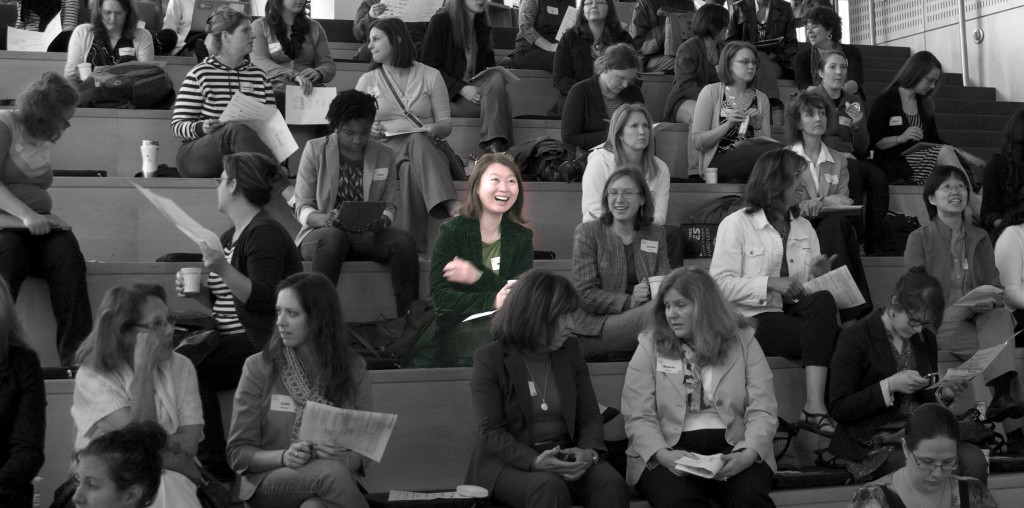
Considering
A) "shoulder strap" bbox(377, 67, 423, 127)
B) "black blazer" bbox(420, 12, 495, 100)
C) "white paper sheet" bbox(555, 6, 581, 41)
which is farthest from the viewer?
"white paper sheet" bbox(555, 6, 581, 41)

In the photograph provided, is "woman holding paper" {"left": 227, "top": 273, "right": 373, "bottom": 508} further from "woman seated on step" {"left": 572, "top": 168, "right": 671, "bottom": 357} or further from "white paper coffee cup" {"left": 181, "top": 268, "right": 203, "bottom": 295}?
"woman seated on step" {"left": 572, "top": 168, "right": 671, "bottom": 357}

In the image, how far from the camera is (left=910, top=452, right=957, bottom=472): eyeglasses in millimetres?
3727

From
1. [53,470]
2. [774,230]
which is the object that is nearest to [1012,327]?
[774,230]

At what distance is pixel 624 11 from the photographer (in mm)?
10617

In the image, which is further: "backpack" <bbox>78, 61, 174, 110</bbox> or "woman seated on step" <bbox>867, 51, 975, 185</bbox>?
"woman seated on step" <bbox>867, 51, 975, 185</bbox>

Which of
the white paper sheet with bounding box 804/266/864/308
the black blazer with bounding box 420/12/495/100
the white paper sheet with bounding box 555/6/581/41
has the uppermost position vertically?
the white paper sheet with bounding box 555/6/581/41

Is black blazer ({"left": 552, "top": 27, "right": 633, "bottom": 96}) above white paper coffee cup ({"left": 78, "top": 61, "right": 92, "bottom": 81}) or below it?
above

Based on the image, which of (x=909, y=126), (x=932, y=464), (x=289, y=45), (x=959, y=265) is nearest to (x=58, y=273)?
(x=289, y=45)

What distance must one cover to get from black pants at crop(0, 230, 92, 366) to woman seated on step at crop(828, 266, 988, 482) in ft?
9.39

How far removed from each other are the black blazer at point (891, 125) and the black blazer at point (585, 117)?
175cm

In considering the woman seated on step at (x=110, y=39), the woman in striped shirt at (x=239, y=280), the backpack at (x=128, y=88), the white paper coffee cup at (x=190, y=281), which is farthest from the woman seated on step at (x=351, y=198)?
the woman seated on step at (x=110, y=39)

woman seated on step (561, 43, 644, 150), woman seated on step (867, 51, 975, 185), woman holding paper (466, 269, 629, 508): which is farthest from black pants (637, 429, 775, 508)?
woman seated on step (867, 51, 975, 185)

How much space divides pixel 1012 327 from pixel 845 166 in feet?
4.55

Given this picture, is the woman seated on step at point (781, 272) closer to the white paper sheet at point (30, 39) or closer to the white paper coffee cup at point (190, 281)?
the white paper coffee cup at point (190, 281)
